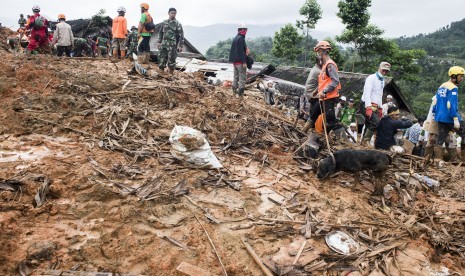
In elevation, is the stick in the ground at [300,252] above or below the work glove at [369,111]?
Result: below

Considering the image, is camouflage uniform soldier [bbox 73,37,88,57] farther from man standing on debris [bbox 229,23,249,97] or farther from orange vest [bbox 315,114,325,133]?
orange vest [bbox 315,114,325,133]

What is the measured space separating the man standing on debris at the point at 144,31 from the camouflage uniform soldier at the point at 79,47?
598cm

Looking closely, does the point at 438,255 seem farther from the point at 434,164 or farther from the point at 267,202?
the point at 434,164

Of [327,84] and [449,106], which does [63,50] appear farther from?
[449,106]

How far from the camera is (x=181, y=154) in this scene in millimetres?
4906

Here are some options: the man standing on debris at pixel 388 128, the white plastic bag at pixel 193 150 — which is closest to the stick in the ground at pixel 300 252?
the white plastic bag at pixel 193 150

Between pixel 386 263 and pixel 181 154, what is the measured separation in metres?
3.04

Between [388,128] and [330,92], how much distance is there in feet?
6.96

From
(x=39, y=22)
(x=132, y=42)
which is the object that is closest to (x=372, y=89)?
(x=132, y=42)

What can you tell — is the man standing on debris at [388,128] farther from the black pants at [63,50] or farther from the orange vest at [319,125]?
the black pants at [63,50]

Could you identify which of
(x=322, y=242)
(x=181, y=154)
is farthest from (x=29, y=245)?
(x=322, y=242)

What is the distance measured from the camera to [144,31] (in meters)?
10.3

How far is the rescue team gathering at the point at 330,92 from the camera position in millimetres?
6176

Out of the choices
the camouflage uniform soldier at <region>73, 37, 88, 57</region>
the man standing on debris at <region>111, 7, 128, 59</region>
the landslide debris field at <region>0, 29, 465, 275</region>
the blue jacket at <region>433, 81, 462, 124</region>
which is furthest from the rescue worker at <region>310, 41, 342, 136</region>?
the camouflage uniform soldier at <region>73, 37, 88, 57</region>
